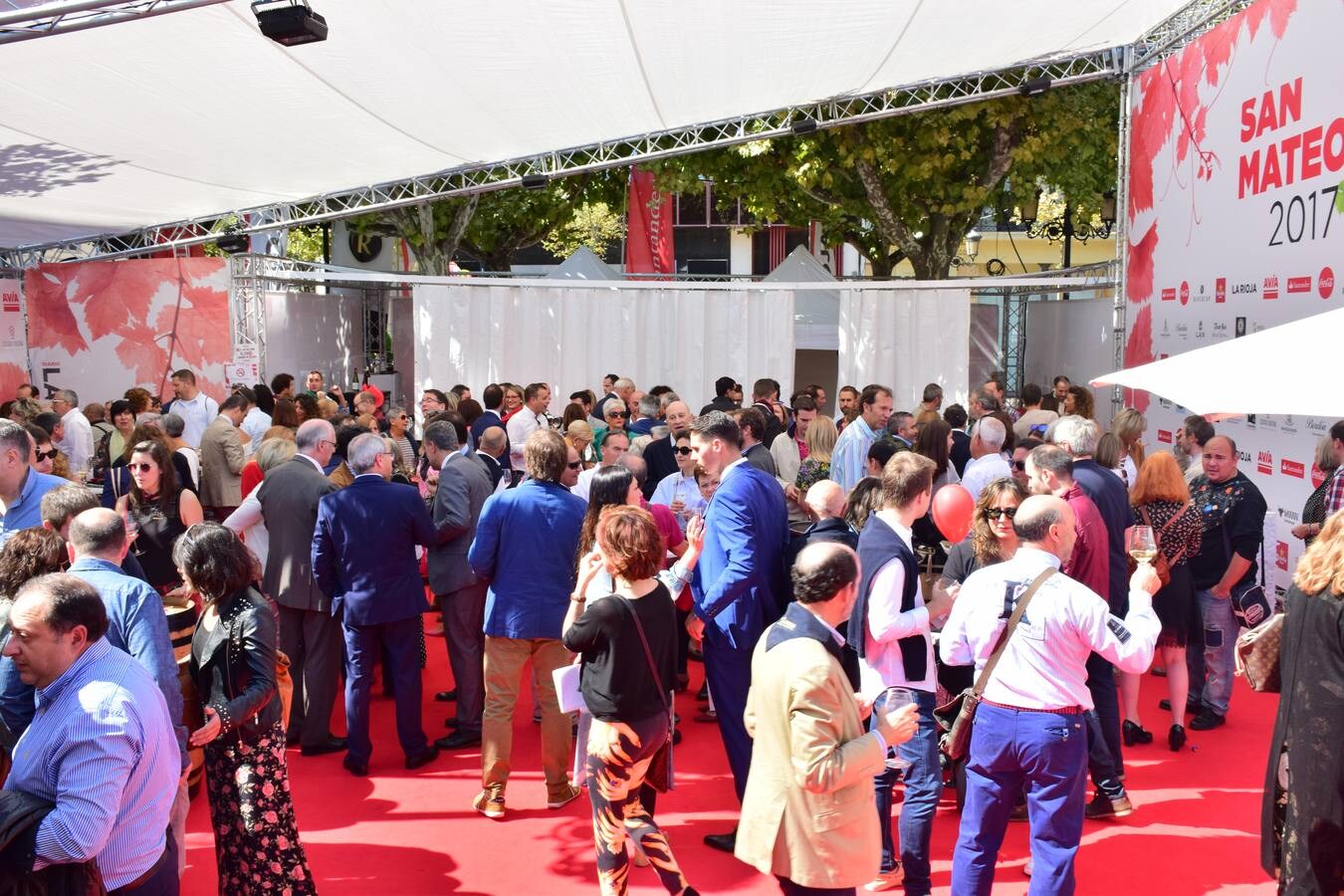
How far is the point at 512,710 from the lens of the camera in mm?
4816

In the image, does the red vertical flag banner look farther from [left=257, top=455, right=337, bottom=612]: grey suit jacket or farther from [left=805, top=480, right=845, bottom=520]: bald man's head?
[left=805, top=480, right=845, bottom=520]: bald man's head

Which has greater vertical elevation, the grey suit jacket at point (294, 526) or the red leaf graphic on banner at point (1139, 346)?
the red leaf graphic on banner at point (1139, 346)

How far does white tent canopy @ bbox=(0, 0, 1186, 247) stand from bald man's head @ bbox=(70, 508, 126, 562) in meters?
4.01

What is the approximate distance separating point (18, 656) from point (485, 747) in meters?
2.54

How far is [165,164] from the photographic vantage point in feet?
31.3

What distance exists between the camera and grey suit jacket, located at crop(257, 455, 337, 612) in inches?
213

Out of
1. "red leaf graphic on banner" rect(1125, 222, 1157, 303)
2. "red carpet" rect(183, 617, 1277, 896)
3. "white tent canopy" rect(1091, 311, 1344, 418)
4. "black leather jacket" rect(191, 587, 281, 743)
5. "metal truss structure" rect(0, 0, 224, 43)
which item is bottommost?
"red carpet" rect(183, 617, 1277, 896)

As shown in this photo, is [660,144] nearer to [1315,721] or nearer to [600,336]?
[600,336]

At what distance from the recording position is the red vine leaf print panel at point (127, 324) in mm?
13070

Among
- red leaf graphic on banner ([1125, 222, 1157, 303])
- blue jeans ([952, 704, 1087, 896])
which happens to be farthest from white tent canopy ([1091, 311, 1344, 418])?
red leaf graphic on banner ([1125, 222, 1157, 303])

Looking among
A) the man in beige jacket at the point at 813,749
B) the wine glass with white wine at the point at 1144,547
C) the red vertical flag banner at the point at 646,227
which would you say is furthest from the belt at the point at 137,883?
the red vertical flag banner at the point at 646,227

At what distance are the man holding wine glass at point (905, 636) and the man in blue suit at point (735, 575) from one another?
0.45 metres

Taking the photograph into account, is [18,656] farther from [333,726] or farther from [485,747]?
[333,726]

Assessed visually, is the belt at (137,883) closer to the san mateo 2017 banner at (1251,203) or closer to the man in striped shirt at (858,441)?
the man in striped shirt at (858,441)
